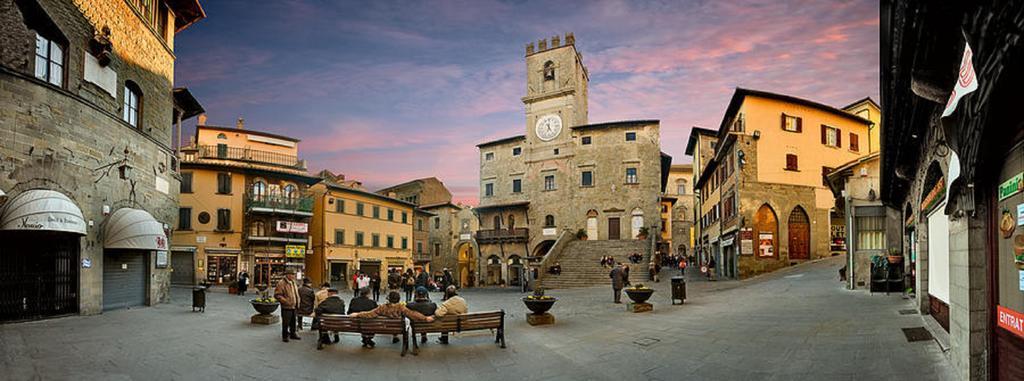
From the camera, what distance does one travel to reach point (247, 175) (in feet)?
123

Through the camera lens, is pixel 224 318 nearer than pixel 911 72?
No

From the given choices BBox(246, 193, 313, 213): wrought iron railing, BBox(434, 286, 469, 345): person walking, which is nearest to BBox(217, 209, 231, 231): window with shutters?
BBox(246, 193, 313, 213): wrought iron railing

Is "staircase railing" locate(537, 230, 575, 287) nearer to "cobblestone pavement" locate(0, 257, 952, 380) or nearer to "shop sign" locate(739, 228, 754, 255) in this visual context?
"shop sign" locate(739, 228, 754, 255)

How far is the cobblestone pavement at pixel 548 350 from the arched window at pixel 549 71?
38.3 m

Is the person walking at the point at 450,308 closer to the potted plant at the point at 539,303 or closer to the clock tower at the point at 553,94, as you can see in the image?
the potted plant at the point at 539,303

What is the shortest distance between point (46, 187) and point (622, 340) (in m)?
14.6

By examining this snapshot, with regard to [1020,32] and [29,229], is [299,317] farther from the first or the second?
[1020,32]

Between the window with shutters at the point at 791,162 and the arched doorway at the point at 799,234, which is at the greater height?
the window with shutters at the point at 791,162

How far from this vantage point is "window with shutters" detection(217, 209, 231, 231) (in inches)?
1420

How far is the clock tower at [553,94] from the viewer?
1989 inches

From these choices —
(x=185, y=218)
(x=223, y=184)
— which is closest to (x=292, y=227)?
(x=223, y=184)

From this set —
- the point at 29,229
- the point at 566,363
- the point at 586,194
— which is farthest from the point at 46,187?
the point at 586,194

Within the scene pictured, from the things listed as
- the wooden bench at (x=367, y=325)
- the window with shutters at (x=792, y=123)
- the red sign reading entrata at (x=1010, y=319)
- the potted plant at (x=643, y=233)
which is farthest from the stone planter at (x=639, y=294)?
the potted plant at (x=643, y=233)

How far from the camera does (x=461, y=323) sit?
11.3 m
